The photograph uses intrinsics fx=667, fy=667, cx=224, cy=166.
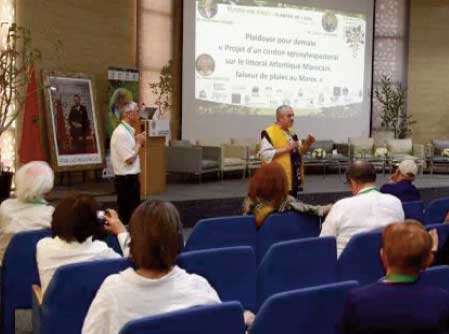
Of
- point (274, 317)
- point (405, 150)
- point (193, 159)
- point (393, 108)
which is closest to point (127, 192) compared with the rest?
point (193, 159)

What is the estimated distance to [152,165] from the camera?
8.98 meters

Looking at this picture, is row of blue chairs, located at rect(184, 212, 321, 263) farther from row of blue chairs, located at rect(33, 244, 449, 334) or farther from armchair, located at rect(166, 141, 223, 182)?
armchair, located at rect(166, 141, 223, 182)

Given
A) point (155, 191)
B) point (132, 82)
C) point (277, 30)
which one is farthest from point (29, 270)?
point (277, 30)

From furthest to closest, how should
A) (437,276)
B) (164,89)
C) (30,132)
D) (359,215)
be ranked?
(164,89)
(30,132)
(359,215)
(437,276)

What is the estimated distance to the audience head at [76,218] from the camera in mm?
2893

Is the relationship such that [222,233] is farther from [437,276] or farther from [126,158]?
[126,158]

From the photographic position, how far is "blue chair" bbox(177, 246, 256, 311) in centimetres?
289

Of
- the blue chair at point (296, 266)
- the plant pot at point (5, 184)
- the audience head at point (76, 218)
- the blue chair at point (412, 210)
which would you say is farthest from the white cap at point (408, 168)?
the plant pot at point (5, 184)

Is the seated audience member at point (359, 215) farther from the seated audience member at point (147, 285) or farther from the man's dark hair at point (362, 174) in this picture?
the seated audience member at point (147, 285)

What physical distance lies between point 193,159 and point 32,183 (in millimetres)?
6932

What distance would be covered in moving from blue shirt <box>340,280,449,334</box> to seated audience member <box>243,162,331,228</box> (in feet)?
7.06

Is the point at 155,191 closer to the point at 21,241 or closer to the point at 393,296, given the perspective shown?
the point at 21,241

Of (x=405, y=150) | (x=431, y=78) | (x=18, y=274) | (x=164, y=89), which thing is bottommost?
(x=18, y=274)

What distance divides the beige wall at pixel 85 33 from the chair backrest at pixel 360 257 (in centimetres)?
719
